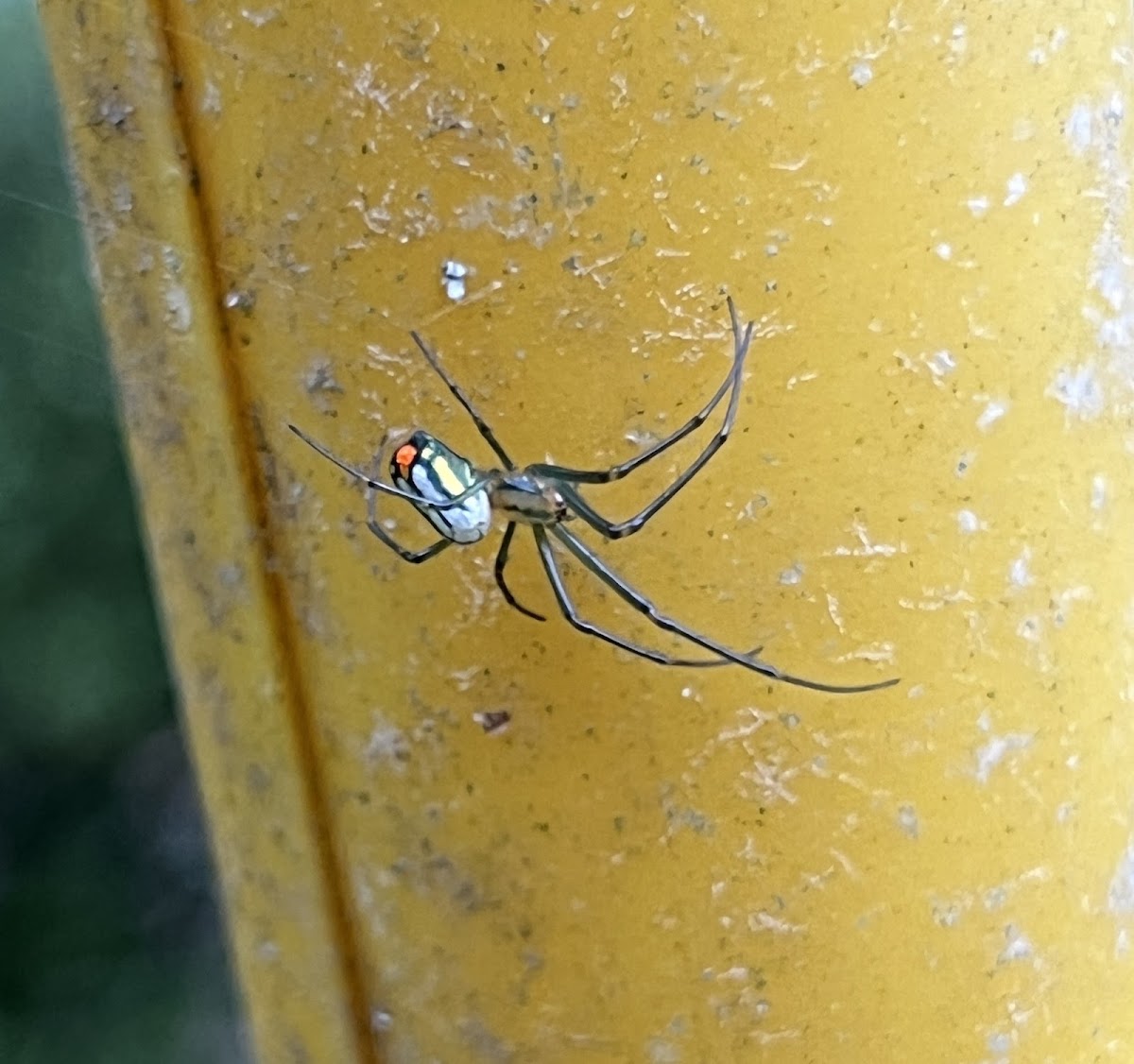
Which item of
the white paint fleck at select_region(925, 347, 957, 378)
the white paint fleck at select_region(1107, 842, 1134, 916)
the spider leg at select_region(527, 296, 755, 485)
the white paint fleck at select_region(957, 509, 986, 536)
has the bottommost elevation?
the white paint fleck at select_region(1107, 842, 1134, 916)

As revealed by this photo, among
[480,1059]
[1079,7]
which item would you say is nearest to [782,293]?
[1079,7]

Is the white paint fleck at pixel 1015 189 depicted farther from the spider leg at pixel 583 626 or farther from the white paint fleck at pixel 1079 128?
the spider leg at pixel 583 626

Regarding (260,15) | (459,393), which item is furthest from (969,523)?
(260,15)

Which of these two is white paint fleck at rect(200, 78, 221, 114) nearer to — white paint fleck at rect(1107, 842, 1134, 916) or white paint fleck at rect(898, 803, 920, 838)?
white paint fleck at rect(898, 803, 920, 838)

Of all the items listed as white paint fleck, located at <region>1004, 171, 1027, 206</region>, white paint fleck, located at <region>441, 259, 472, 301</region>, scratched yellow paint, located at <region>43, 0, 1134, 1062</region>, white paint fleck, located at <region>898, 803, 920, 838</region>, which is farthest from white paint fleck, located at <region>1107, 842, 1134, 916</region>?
white paint fleck, located at <region>441, 259, 472, 301</region>

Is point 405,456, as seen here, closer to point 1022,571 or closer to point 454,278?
point 454,278

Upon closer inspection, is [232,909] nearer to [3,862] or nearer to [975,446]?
[3,862]
